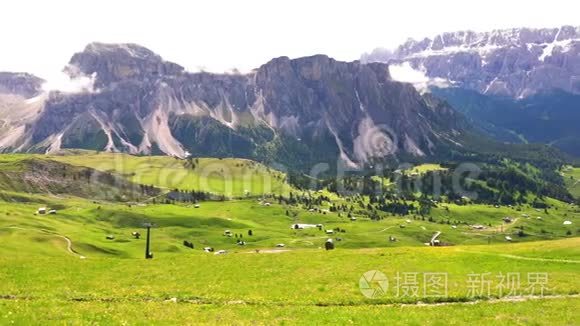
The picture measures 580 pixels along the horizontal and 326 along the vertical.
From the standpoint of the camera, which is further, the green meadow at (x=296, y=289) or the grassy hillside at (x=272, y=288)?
the grassy hillside at (x=272, y=288)

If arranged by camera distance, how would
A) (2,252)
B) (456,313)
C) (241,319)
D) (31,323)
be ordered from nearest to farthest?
(31,323), (241,319), (456,313), (2,252)

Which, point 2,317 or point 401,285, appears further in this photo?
point 401,285

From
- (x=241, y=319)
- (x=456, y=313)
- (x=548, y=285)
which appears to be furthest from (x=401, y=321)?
(x=548, y=285)

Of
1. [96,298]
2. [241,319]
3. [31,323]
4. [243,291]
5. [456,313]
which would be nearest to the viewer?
[31,323]

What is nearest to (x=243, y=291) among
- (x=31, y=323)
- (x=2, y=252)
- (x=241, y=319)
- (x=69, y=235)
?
(x=241, y=319)

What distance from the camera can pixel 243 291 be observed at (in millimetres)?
50250

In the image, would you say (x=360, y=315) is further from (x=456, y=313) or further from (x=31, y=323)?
(x=31, y=323)

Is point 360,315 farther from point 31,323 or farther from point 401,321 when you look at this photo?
point 31,323

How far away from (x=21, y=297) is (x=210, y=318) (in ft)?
55.1

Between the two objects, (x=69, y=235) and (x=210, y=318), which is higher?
(x=210, y=318)

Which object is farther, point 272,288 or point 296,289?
point 272,288

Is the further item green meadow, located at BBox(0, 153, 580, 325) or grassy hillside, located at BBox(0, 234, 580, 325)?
grassy hillside, located at BBox(0, 234, 580, 325)

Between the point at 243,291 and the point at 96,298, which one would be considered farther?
the point at 243,291

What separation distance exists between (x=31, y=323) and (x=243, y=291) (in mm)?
20091
